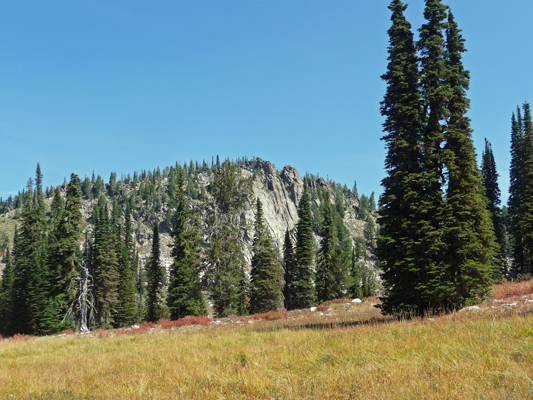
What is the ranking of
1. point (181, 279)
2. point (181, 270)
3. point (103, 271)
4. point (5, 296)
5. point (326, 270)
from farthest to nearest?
point (5, 296), point (326, 270), point (103, 271), point (181, 270), point (181, 279)

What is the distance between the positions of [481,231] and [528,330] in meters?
13.4

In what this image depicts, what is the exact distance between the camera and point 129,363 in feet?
34.0

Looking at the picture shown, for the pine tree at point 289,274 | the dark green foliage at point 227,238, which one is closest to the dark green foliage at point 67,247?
the dark green foliage at point 227,238

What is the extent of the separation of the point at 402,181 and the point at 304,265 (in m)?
38.8

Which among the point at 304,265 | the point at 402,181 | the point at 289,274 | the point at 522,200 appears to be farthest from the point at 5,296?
the point at 522,200

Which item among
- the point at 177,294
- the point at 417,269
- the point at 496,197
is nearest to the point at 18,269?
the point at 177,294

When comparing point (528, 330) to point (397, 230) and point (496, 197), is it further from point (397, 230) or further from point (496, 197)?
point (496, 197)

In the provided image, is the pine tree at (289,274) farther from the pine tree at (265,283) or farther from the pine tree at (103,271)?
the pine tree at (103,271)

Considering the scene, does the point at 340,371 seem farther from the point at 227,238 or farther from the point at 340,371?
the point at 227,238

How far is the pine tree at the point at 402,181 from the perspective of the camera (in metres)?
15.9

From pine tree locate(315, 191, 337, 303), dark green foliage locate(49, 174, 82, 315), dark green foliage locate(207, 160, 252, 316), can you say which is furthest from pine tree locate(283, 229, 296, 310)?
dark green foliage locate(49, 174, 82, 315)

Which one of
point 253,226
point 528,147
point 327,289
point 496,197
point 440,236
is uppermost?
point 528,147

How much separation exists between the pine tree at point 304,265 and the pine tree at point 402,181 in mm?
36076

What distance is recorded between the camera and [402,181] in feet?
55.1
